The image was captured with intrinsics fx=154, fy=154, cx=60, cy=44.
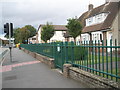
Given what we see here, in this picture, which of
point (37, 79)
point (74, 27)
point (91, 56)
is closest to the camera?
point (91, 56)

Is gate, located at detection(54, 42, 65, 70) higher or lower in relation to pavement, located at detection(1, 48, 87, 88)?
higher

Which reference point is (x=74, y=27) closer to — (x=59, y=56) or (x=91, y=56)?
(x=59, y=56)

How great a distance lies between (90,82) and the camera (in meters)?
5.04

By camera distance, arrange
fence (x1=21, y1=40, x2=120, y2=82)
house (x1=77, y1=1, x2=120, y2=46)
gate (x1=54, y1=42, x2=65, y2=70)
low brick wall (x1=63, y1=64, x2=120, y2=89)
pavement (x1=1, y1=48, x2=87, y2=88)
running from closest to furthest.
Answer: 1. low brick wall (x1=63, y1=64, x2=120, y2=89)
2. fence (x1=21, y1=40, x2=120, y2=82)
3. pavement (x1=1, y1=48, x2=87, y2=88)
4. gate (x1=54, y1=42, x2=65, y2=70)
5. house (x1=77, y1=1, x2=120, y2=46)

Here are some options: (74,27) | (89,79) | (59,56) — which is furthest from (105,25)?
(89,79)

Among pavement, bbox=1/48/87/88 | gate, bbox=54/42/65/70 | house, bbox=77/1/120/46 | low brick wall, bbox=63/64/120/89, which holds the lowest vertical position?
pavement, bbox=1/48/87/88

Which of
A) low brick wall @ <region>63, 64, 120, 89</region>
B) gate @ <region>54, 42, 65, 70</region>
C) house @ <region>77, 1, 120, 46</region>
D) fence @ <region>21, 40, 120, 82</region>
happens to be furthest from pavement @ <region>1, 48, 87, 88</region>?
house @ <region>77, 1, 120, 46</region>

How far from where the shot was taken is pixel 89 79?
16.7ft

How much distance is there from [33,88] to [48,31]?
35.3 metres

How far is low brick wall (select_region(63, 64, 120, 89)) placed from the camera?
4148 millimetres

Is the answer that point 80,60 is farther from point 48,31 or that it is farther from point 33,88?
point 48,31

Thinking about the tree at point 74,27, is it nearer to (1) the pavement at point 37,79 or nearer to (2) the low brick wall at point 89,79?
(1) the pavement at point 37,79

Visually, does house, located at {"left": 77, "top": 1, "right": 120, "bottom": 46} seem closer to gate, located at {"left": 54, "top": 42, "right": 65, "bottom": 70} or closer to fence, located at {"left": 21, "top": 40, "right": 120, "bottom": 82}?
gate, located at {"left": 54, "top": 42, "right": 65, "bottom": 70}

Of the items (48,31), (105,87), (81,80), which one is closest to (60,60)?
(81,80)
